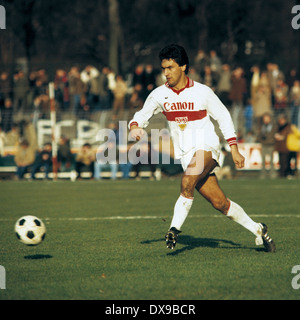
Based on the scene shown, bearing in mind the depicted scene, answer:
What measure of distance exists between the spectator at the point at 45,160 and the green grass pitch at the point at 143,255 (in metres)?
9.06

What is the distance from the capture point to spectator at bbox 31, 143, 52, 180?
84.8ft

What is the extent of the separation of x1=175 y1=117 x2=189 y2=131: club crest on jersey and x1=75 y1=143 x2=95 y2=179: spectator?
55.2 feet

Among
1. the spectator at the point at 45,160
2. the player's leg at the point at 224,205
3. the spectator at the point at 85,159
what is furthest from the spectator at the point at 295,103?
the player's leg at the point at 224,205

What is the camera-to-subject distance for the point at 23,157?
84.7 ft

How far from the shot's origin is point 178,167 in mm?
25672

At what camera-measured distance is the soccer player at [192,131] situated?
866 centimetres

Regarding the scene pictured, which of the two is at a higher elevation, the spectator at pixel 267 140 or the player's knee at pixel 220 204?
the spectator at pixel 267 140

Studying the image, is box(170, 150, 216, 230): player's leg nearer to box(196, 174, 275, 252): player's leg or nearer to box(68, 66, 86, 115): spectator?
box(196, 174, 275, 252): player's leg

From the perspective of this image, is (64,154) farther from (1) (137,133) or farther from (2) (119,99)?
(1) (137,133)

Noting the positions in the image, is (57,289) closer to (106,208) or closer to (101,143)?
(106,208)

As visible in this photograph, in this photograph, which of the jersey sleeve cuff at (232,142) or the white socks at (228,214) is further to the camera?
the jersey sleeve cuff at (232,142)

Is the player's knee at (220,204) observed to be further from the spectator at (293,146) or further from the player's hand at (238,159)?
the spectator at (293,146)

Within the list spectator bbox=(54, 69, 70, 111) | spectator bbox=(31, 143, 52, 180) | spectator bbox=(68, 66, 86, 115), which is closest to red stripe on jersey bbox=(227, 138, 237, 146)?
spectator bbox=(31, 143, 52, 180)

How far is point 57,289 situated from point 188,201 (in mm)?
2244
